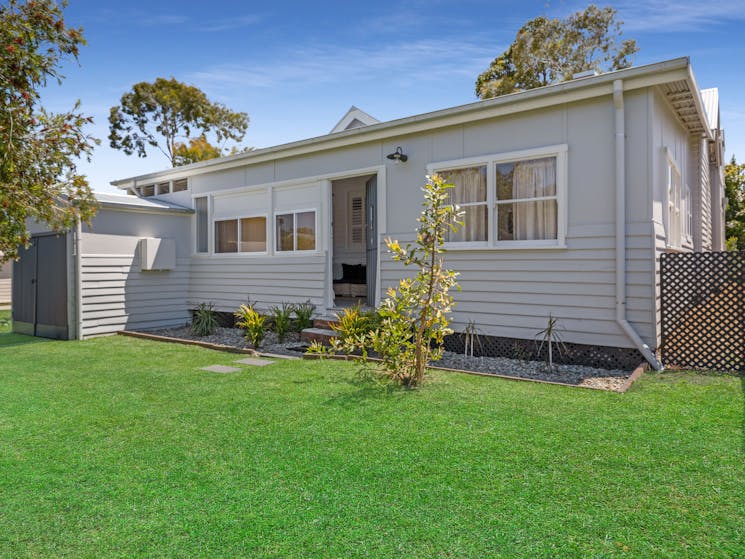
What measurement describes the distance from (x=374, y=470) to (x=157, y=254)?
8.81 m

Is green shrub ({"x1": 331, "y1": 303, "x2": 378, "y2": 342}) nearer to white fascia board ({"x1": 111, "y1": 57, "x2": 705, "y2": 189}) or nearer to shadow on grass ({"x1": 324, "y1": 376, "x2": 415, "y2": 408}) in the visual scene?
shadow on grass ({"x1": 324, "y1": 376, "x2": 415, "y2": 408})

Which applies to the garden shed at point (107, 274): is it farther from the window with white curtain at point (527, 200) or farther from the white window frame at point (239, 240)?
the window with white curtain at point (527, 200)

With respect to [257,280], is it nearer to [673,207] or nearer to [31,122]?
[31,122]

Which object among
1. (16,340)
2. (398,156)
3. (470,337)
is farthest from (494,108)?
(16,340)

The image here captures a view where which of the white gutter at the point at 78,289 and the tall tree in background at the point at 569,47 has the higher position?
the tall tree in background at the point at 569,47

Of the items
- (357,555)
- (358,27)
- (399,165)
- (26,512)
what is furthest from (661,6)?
(26,512)

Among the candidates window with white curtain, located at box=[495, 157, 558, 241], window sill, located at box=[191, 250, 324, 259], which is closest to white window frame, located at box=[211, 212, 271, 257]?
window sill, located at box=[191, 250, 324, 259]

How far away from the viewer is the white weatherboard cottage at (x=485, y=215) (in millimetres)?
5977

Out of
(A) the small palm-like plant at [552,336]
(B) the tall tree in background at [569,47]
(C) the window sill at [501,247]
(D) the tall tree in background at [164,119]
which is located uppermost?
(B) the tall tree in background at [569,47]

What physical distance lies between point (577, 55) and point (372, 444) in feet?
84.2

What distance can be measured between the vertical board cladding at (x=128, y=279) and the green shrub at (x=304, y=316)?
3572 millimetres

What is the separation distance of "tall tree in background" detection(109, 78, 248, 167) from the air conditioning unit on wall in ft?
61.7

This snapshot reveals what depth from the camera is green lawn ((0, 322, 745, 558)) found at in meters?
2.45

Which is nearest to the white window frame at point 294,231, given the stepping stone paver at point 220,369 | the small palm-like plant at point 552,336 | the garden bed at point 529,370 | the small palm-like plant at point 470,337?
the garden bed at point 529,370
